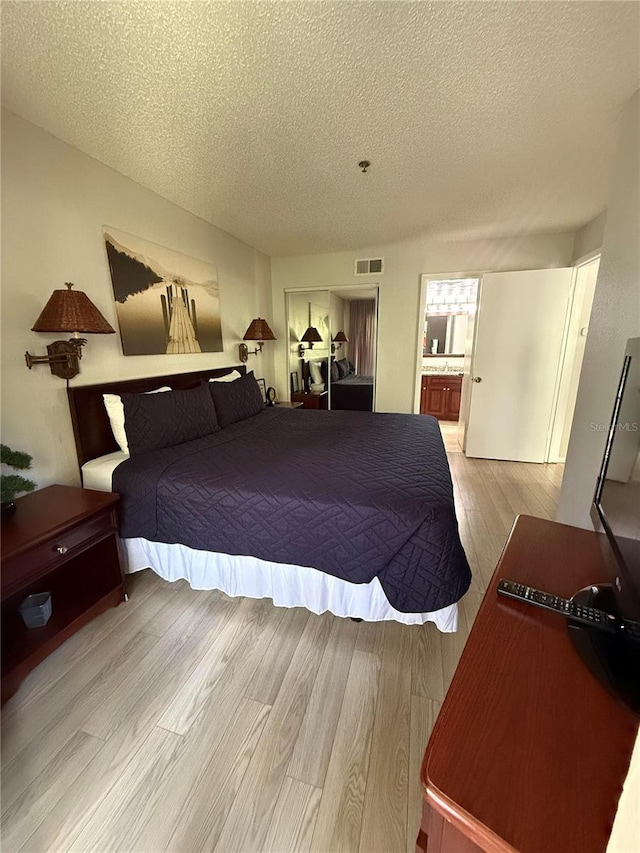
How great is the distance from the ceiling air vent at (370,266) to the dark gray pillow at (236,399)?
6.47 feet

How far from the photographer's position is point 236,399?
2.93 metres

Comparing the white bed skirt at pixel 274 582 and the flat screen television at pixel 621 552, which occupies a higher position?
the flat screen television at pixel 621 552

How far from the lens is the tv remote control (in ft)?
2.54

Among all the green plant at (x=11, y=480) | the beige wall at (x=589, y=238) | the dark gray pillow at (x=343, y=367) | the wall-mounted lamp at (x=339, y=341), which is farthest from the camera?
the dark gray pillow at (x=343, y=367)

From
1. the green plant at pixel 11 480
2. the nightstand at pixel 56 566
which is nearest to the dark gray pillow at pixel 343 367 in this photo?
the nightstand at pixel 56 566

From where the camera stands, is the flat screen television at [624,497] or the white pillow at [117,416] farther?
the white pillow at [117,416]

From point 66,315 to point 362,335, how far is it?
3468 millimetres

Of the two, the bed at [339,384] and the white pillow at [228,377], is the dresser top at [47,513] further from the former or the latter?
the bed at [339,384]

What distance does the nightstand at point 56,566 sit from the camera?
1297 mm

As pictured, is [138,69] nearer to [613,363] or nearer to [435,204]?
[435,204]

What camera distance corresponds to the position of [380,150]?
→ 6.58ft

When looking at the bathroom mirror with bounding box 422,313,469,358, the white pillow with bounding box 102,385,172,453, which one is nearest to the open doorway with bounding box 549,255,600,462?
the bathroom mirror with bounding box 422,313,469,358

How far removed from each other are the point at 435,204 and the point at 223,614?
328 centimetres

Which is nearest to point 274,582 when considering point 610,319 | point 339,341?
point 610,319
